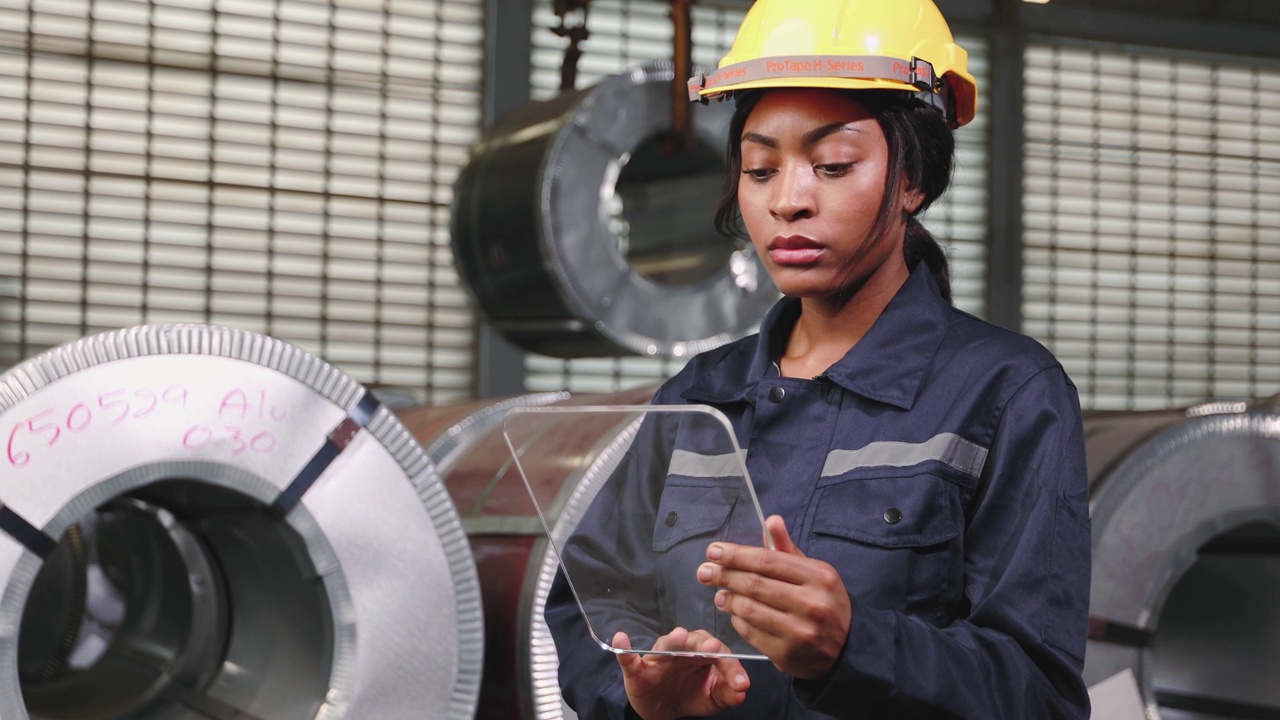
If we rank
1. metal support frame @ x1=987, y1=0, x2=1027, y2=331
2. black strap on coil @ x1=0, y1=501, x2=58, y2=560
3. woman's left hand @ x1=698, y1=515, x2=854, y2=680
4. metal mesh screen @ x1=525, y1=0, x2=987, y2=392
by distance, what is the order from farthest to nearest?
metal support frame @ x1=987, y1=0, x2=1027, y2=331
metal mesh screen @ x1=525, y1=0, x2=987, y2=392
black strap on coil @ x1=0, y1=501, x2=58, y2=560
woman's left hand @ x1=698, y1=515, x2=854, y2=680

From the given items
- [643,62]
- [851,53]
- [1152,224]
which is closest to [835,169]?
[851,53]

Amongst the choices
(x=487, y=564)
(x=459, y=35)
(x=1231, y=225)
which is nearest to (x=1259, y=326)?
(x=1231, y=225)

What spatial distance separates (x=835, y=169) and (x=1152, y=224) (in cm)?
560

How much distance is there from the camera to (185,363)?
6.14 feet

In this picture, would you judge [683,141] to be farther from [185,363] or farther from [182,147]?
[182,147]

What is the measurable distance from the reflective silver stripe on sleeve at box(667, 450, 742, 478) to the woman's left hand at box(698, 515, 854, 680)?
89 mm

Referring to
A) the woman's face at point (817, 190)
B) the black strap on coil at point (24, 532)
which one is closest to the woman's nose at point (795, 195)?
the woman's face at point (817, 190)

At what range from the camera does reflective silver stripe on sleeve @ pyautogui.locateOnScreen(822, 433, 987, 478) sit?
3.95ft

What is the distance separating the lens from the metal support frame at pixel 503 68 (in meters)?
5.09

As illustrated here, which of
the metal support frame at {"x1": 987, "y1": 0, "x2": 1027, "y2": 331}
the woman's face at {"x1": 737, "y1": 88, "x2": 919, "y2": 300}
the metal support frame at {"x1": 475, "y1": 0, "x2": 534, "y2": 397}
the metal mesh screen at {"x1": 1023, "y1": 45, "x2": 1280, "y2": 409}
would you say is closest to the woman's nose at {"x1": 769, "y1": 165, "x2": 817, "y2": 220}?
the woman's face at {"x1": 737, "y1": 88, "x2": 919, "y2": 300}

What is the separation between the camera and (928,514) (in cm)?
120

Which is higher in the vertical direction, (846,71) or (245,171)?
(245,171)

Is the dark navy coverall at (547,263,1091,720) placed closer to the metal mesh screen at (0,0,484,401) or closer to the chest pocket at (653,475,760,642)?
the chest pocket at (653,475,760,642)

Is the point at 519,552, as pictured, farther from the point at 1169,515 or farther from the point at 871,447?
the point at 871,447
